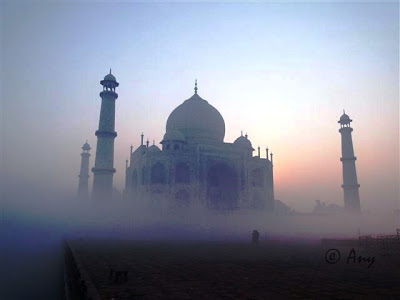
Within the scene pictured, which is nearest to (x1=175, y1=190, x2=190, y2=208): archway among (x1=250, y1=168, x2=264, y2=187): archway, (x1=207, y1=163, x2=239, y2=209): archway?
(x1=207, y1=163, x2=239, y2=209): archway

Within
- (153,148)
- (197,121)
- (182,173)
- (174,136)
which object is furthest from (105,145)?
(197,121)

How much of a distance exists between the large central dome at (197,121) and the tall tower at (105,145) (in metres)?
9.70

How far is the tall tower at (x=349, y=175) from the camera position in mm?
43312

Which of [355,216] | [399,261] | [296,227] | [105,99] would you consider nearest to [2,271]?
[399,261]

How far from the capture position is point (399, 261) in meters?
13.0

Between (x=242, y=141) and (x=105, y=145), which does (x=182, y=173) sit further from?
(x=242, y=141)

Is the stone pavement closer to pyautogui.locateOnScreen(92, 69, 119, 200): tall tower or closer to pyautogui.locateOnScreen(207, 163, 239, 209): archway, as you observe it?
pyautogui.locateOnScreen(92, 69, 119, 200): tall tower

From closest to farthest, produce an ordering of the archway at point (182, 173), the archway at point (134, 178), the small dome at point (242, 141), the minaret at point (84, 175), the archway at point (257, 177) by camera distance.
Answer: the archway at point (182, 173) < the archway at point (257, 177) < the archway at point (134, 178) < the small dome at point (242, 141) < the minaret at point (84, 175)

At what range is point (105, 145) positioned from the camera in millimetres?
35188

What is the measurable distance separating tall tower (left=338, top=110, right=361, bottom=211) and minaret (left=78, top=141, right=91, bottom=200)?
35.2 metres

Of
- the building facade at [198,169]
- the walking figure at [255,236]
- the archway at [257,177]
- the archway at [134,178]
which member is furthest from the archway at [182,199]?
the walking figure at [255,236]

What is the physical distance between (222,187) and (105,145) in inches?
568

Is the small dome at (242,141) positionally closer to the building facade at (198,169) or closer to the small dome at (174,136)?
the building facade at (198,169)

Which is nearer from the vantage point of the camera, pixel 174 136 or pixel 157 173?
pixel 157 173
